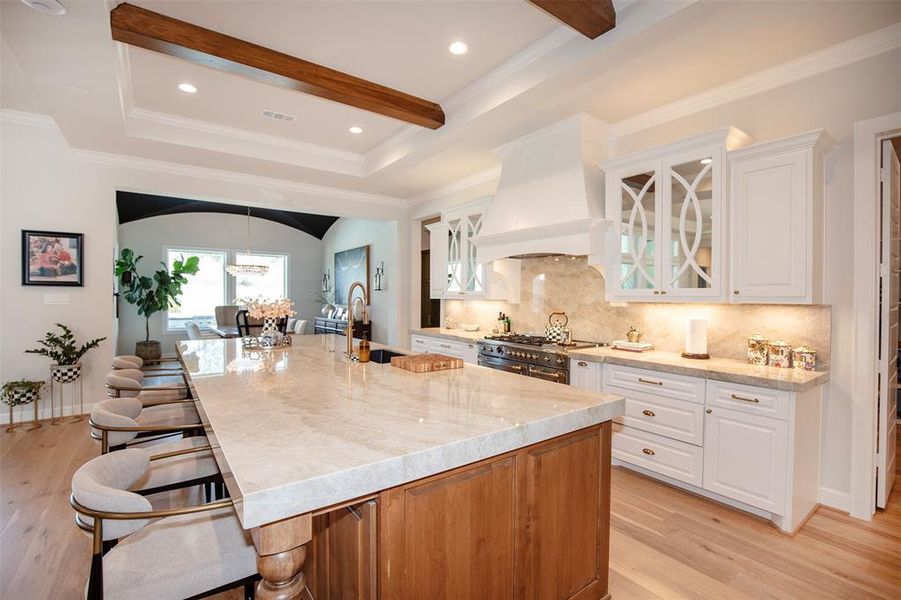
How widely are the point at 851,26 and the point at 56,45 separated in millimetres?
4597

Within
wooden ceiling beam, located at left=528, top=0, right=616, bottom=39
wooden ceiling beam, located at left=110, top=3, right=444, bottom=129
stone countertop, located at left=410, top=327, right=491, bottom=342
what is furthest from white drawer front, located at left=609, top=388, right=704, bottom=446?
wooden ceiling beam, located at left=110, top=3, right=444, bottom=129

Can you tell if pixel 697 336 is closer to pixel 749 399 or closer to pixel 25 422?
pixel 749 399

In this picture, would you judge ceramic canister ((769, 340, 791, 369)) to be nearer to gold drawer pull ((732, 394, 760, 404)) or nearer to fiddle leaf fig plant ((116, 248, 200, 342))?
gold drawer pull ((732, 394, 760, 404))

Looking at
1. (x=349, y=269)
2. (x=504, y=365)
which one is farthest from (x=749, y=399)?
(x=349, y=269)

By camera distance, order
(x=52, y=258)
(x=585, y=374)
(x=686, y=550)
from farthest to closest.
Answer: (x=52, y=258) < (x=585, y=374) < (x=686, y=550)

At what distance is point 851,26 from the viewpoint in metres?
2.38

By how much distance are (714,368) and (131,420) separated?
3.16 metres

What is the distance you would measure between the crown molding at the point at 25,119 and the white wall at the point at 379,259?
4.00 meters

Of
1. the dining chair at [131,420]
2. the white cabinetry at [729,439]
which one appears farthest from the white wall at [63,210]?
the white cabinetry at [729,439]

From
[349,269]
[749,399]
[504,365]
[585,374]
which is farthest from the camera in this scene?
[349,269]

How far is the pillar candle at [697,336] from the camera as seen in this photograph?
3.04 m

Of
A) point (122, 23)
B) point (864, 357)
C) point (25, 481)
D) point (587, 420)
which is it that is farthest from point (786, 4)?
point (25, 481)

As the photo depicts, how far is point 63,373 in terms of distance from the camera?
164 inches

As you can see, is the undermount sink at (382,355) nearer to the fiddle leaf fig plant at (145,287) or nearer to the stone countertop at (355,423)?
the stone countertop at (355,423)
